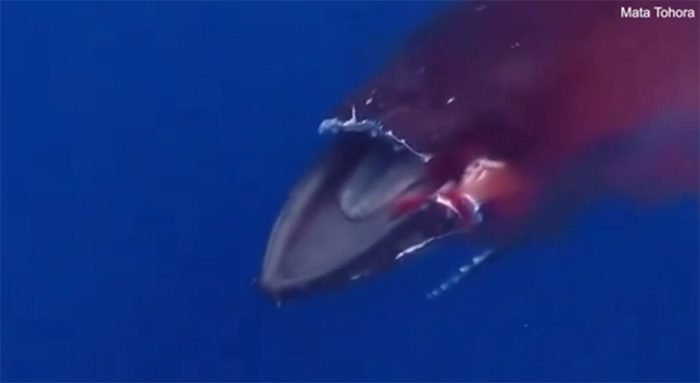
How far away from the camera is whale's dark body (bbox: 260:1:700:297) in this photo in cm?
174

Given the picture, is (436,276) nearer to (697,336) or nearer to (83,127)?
(697,336)

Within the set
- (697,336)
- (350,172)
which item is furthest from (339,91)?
(697,336)

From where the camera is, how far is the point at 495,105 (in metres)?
1.75

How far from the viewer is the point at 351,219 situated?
69.9 inches

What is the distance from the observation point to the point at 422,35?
1.75 metres

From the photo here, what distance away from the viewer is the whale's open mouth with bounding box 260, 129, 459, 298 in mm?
1747

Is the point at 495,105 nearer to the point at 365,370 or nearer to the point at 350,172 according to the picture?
the point at 350,172

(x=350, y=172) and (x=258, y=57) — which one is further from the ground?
(x=258, y=57)

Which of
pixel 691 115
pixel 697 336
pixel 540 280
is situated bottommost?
pixel 697 336

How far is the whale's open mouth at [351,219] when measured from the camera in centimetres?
175

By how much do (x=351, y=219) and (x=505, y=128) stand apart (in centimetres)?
28

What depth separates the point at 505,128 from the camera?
1.75 meters

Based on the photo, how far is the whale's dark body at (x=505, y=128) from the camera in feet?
5.72

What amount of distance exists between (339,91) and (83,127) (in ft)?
1.32
